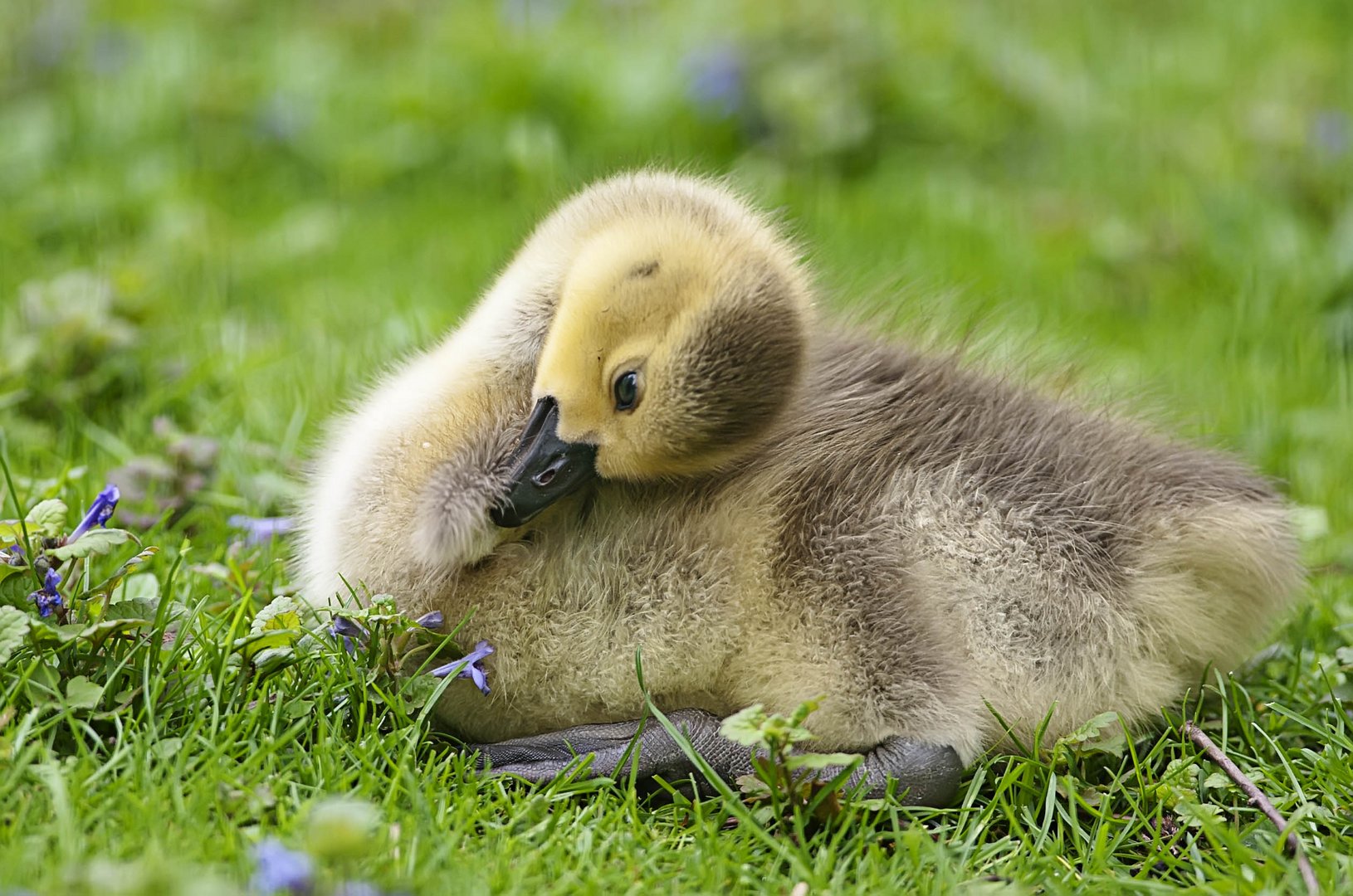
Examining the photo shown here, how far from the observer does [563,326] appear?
2598 millimetres

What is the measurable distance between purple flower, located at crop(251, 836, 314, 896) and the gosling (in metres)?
0.64

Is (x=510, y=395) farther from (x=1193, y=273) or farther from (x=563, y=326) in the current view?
(x=1193, y=273)

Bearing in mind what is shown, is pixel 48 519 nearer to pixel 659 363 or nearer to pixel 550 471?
pixel 550 471

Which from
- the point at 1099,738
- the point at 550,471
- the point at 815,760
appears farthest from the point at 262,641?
the point at 1099,738

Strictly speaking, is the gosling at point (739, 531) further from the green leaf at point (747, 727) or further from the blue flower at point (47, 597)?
the blue flower at point (47, 597)

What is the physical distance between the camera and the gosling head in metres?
2.46

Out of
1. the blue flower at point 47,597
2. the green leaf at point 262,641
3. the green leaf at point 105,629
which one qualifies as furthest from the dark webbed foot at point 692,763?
the blue flower at point 47,597

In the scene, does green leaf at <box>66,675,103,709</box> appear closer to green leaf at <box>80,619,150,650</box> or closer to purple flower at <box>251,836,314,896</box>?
green leaf at <box>80,619,150,650</box>

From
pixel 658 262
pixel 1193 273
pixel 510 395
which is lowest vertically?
pixel 1193 273

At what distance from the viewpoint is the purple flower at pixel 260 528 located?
3.13m

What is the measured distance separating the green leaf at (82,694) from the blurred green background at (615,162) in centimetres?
132

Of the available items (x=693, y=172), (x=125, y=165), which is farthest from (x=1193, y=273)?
(x=125, y=165)

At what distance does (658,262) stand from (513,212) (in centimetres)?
304

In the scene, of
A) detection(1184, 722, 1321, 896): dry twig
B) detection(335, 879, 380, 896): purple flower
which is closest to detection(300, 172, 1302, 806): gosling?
detection(1184, 722, 1321, 896): dry twig
